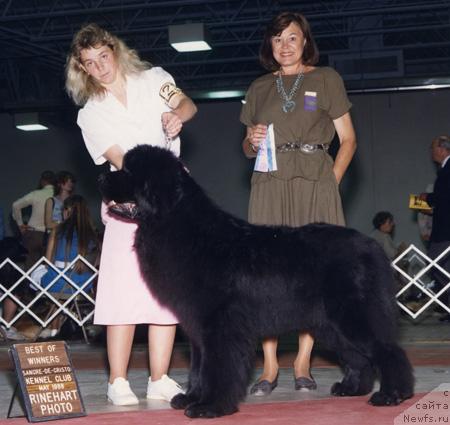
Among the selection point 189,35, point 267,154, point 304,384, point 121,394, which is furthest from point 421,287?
point 121,394

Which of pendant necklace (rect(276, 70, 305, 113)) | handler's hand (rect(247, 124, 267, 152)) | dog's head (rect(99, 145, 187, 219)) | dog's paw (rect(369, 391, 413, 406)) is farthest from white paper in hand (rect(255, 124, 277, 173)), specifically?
dog's paw (rect(369, 391, 413, 406))

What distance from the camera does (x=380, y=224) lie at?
11.0m

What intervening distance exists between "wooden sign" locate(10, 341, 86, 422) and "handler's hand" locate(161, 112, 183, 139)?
108cm

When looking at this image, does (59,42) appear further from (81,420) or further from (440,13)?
(81,420)

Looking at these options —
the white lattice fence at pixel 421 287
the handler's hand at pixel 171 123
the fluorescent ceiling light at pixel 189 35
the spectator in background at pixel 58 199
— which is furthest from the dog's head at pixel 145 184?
the fluorescent ceiling light at pixel 189 35

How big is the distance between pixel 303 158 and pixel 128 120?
875 millimetres

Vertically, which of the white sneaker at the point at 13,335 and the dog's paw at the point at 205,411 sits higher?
the dog's paw at the point at 205,411

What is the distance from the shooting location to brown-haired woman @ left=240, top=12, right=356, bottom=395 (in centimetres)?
396

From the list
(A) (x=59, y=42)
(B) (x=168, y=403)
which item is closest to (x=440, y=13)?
(A) (x=59, y=42)

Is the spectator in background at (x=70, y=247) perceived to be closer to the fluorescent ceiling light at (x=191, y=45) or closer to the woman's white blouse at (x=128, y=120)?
the woman's white blouse at (x=128, y=120)

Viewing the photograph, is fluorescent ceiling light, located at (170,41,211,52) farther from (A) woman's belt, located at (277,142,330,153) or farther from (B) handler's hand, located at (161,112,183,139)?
(B) handler's hand, located at (161,112,183,139)

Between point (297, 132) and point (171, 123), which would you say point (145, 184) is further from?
point (297, 132)

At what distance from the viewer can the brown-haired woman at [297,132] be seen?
396cm

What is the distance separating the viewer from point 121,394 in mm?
3779
